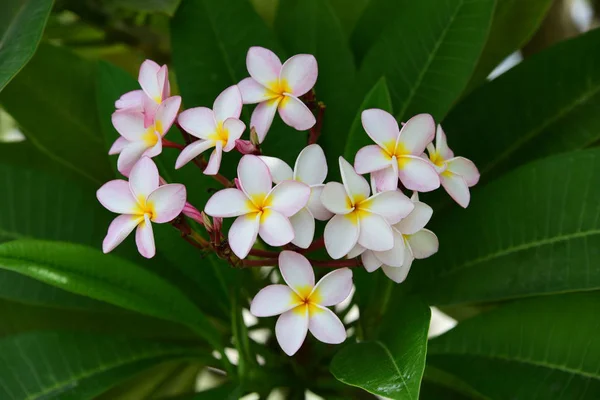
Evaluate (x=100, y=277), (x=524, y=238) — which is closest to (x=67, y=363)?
(x=100, y=277)

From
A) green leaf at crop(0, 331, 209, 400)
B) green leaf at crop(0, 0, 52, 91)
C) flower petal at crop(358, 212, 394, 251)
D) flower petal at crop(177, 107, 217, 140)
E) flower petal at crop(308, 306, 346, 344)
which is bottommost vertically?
green leaf at crop(0, 331, 209, 400)

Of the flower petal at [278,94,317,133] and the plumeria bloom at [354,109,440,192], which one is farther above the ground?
the flower petal at [278,94,317,133]

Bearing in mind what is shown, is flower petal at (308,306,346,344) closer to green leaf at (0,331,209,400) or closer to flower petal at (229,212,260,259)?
flower petal at (229,212,260,259)

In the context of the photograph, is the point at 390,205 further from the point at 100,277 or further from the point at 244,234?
the point at 100,277

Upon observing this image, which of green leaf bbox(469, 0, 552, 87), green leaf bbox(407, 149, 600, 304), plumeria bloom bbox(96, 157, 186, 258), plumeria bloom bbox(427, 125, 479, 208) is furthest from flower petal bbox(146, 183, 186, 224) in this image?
green leaf bbox(469, 0, 552, 87)

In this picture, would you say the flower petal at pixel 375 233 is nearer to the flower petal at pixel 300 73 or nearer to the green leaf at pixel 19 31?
the flower petal at pixel 300 73

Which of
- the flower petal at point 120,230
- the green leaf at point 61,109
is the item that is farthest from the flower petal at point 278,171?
the green leaf at point 61,109
